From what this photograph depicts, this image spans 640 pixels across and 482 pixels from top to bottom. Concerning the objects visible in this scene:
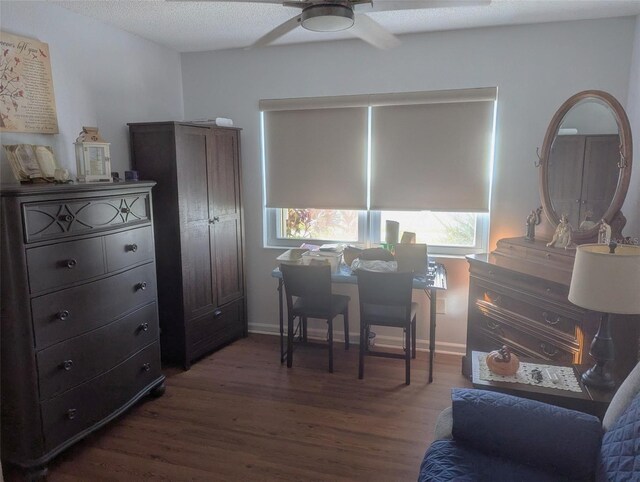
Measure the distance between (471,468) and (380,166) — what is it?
2420 mm

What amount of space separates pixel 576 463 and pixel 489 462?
280 millimetres

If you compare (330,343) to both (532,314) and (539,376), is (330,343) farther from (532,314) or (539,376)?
(539,376)

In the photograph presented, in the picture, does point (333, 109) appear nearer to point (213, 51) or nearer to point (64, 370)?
point (213, 51)

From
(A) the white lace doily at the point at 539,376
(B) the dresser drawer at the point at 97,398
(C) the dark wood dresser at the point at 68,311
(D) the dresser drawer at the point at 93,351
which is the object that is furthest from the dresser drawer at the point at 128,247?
(A) the white lace doily at the point at 539,376

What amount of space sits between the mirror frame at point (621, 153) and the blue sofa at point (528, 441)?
53.3 inches

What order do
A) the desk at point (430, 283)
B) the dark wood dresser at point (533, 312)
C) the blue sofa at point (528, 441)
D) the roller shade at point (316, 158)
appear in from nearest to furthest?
the blue sofa at point (528, 441) → the dark wood dresser at point (533, 312) → the desk at point (430, 283) → the roller shade at point (316, 158)

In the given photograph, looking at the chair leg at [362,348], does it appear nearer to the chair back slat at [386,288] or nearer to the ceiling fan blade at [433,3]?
the chair back slat at [386,288]

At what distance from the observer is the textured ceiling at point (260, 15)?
2705mm

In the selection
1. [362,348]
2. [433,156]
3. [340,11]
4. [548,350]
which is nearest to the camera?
[340,11]

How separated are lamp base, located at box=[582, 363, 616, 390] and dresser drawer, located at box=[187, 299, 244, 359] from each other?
8.22 feet

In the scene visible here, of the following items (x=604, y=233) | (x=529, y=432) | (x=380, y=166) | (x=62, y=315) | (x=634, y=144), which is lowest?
(x=529, y=432)

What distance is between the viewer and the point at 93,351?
7.91 feet

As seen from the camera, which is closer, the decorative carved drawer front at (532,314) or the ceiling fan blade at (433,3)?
the ceiling fan blade at (433,3)

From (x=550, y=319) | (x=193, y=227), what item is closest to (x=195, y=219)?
(x=193, y=227)
